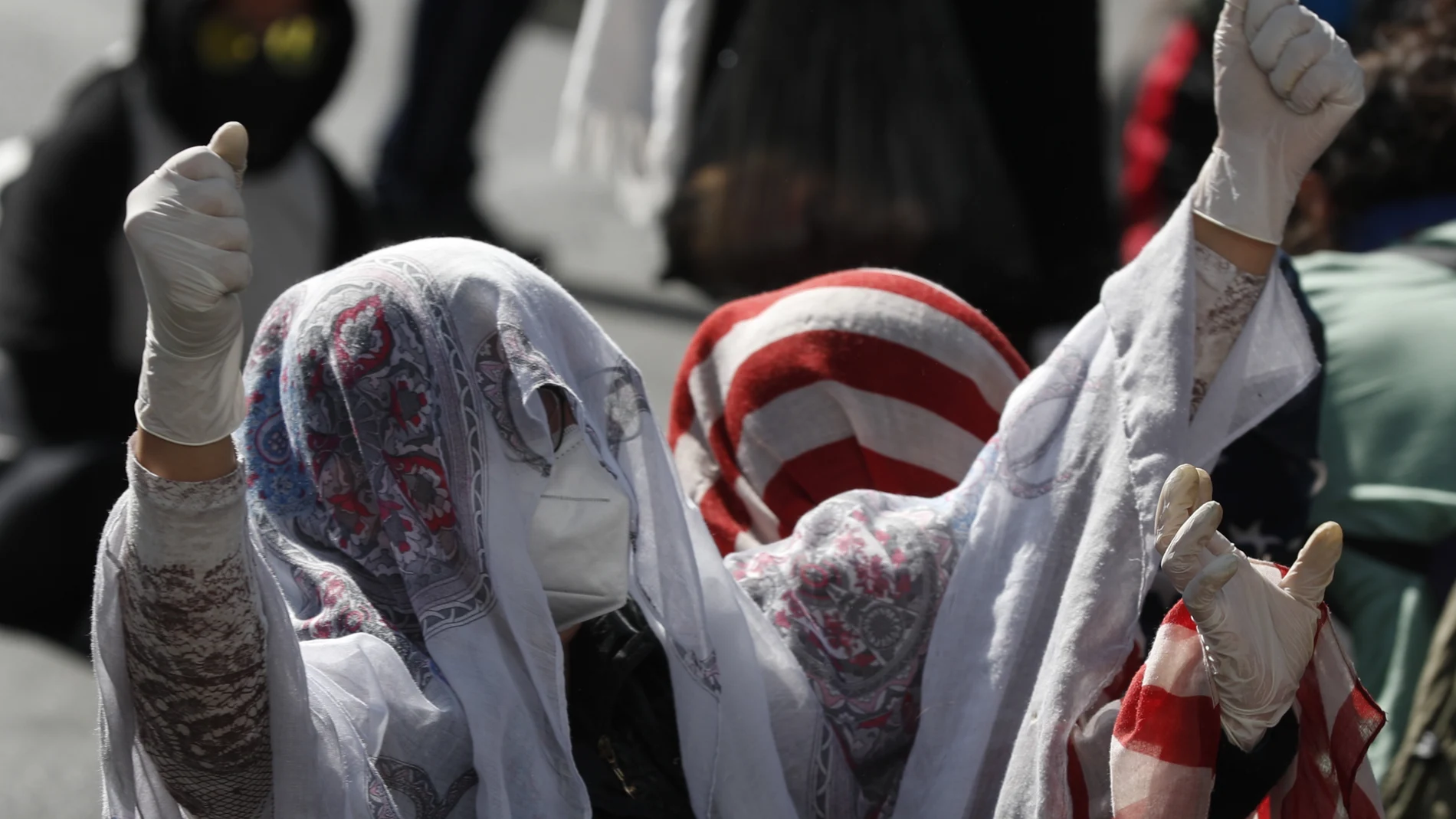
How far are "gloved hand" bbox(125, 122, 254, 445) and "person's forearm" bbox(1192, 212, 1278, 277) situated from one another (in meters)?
0.90

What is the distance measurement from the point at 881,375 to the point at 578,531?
512 millimetres

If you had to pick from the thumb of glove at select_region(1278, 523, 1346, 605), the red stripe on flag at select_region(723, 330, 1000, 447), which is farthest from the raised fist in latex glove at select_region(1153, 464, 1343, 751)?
the red stripe on flag at select_region(723, 330, 1000, 447)

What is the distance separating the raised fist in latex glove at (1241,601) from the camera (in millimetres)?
1391

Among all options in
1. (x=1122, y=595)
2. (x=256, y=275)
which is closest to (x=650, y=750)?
(x=1122, y=595)

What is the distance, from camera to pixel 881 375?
2.06 m

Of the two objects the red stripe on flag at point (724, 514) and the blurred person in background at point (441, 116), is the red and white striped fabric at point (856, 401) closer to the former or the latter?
the red stripe on flag at point (724, 514)

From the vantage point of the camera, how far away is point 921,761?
5.83ft

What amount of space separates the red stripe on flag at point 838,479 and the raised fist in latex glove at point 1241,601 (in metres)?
0.62

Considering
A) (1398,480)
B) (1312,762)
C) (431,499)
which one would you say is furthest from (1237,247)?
(431,499)

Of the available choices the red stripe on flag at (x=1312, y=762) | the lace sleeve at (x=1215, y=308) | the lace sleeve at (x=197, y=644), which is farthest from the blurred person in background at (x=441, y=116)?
the red stripe on flag at (x=1312, y=762)

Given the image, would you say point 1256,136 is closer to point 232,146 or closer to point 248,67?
point 232,146

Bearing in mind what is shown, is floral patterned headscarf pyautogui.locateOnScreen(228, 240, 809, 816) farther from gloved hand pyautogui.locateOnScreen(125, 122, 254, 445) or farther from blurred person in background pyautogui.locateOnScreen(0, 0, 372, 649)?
blurred person in background pyautogui.locateOnScreen(0, 0, 372, 649)

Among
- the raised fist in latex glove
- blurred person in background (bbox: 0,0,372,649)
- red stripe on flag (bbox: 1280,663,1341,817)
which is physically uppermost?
the raised fist in latex glove

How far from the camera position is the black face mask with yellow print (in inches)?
133
